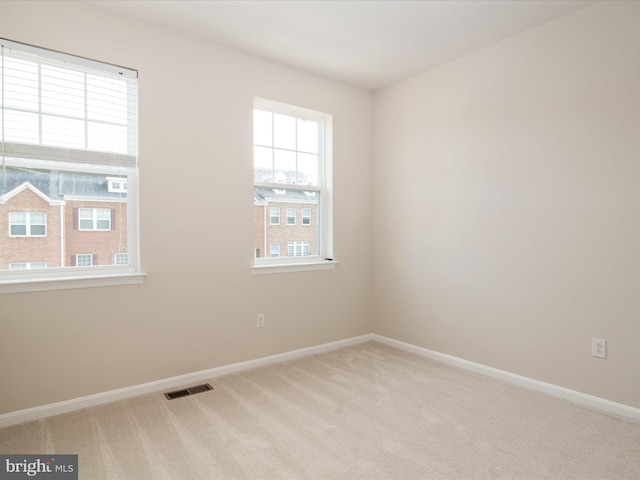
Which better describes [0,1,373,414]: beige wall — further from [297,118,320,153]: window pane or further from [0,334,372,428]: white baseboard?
[297,118,320,153]: window pane

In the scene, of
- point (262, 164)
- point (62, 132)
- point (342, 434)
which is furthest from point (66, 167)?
point (342, 434)

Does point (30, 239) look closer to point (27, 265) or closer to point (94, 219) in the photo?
point (27, 265)

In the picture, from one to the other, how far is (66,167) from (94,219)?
38cm

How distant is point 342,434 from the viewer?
2338mm

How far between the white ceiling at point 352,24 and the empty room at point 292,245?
0.8 inches

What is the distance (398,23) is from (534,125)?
49.4 inches

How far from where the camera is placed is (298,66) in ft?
12.0

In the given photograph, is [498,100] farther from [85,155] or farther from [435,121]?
[85,155]

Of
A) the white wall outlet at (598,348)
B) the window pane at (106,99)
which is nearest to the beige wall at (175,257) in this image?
the window pane at (106,99)

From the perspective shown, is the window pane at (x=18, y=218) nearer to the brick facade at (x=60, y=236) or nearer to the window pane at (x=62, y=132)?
the brick facade at (x=60, y=236)

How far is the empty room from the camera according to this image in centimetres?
234

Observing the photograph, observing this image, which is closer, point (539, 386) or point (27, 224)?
point (27, 224)

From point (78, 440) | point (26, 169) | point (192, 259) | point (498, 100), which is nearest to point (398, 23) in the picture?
point (498, 100)

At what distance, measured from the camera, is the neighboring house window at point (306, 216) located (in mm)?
3934
